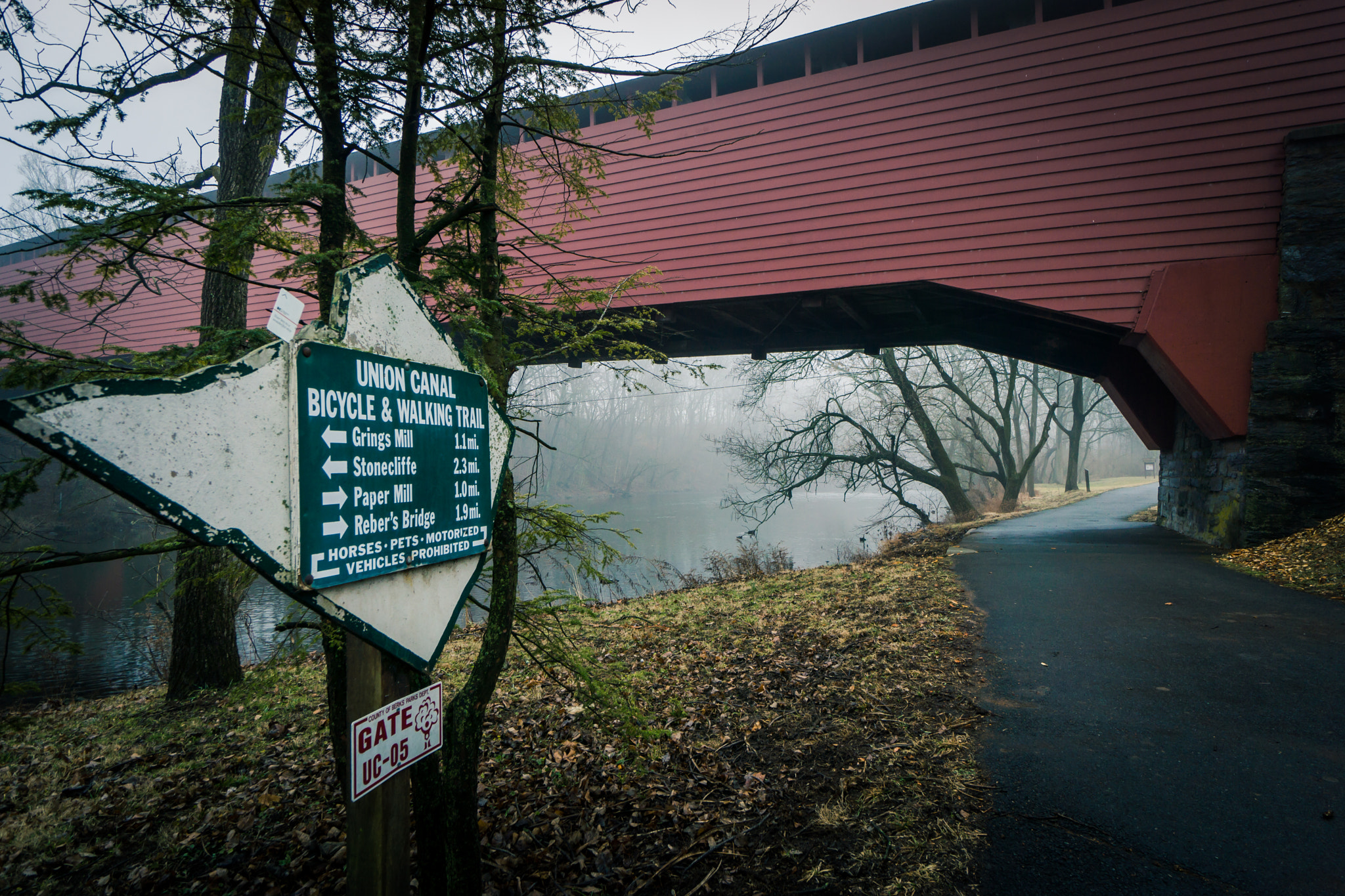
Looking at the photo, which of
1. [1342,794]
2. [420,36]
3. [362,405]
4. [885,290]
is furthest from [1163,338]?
[362,405]

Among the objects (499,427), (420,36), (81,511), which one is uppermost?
(420,36)

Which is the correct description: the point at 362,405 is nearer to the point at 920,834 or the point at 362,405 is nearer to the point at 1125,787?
the point at 920,834

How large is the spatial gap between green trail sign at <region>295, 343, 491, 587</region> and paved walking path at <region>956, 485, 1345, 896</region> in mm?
2531

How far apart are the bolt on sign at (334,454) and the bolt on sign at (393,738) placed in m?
→ 0.12

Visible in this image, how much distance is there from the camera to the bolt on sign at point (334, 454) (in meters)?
→ 1.08

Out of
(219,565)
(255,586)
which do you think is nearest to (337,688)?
(219,565)

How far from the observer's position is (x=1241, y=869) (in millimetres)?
2535

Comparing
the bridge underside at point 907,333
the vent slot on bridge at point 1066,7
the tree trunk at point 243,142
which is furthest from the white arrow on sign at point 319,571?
the vent slot on bridge at point 1066,7

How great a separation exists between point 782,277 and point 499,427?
8175 mm

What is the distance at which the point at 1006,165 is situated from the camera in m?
8.71

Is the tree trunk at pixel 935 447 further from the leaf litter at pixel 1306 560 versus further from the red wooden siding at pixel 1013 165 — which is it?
the leaf litter at pixel 1306 560

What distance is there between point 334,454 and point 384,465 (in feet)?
0.45

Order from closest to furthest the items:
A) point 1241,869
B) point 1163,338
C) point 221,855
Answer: point 1241,869
point 221,855
point 1163,338

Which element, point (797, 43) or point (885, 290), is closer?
point (885, 290)
